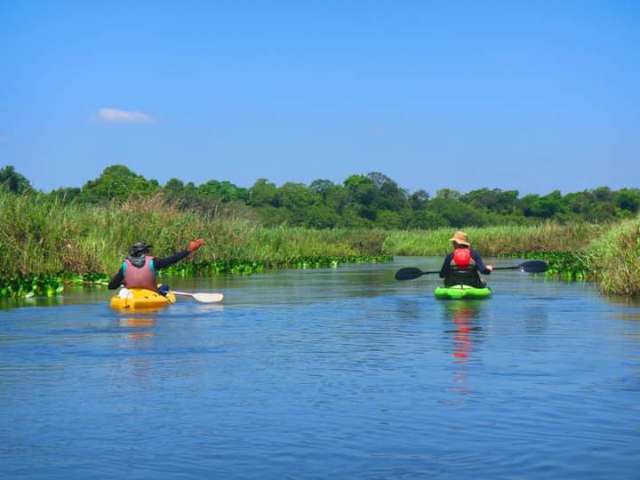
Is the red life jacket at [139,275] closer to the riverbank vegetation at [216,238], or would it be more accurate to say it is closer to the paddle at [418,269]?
the riverbank vegetation at [216,238]

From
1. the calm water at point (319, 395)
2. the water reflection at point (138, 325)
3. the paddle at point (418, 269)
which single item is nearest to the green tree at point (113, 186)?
the paddle at point (418, 269)

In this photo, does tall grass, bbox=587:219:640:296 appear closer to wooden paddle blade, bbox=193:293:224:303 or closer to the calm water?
the calm water

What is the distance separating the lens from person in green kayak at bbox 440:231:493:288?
20.6m

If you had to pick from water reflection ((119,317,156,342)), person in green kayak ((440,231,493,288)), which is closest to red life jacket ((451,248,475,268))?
person in green kayak ((440,231,493,288))

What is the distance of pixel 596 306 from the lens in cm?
1925

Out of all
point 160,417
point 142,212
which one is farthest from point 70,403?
point 142,212

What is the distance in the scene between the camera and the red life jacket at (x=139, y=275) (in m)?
18.0

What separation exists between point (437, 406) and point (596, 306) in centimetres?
1079

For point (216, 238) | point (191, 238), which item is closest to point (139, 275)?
point (191, 238)

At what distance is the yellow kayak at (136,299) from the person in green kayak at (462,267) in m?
5.45

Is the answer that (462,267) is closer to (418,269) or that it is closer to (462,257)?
(462,257)

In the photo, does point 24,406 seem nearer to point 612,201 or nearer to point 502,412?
point 502,412

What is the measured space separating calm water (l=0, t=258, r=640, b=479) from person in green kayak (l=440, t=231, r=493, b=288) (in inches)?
107

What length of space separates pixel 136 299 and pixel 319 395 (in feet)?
29.2
